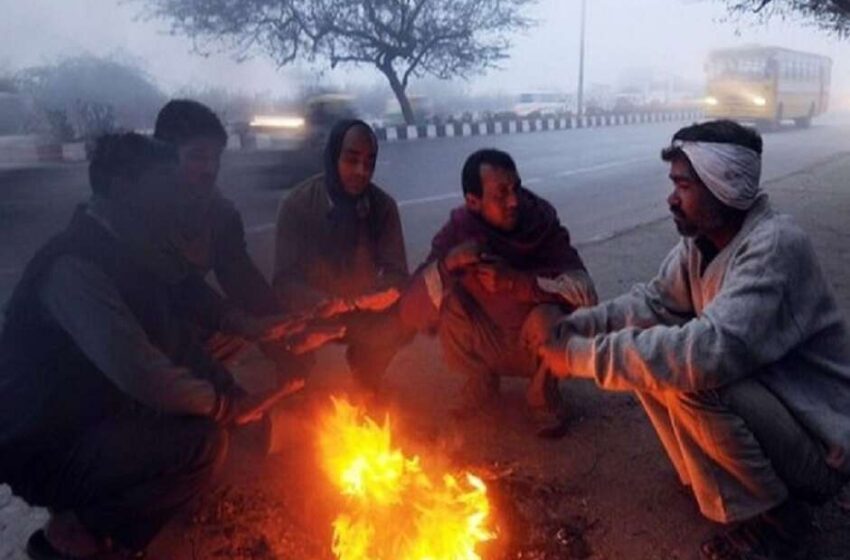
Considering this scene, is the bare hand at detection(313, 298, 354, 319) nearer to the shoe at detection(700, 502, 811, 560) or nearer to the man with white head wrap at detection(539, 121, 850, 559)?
the man with white head wrap at detection(539, 121, 850, 559)

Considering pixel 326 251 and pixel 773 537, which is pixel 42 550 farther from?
pixel 773 537

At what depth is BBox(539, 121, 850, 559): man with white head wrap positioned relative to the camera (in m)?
2.46

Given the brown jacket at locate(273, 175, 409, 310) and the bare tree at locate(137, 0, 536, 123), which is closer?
the brown jacket at locate(273, 175, 409, 310)

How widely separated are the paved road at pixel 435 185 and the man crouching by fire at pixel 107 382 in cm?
454

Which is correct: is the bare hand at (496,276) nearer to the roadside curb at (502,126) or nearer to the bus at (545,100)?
the roadside curb at (502,126)

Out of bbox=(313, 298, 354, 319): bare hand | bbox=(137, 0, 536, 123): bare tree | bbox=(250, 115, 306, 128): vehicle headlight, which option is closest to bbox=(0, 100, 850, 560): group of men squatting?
bbox=(313, 298, 354, 319): bare hand

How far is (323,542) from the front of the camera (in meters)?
2.89

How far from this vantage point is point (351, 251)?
4234 millimetres

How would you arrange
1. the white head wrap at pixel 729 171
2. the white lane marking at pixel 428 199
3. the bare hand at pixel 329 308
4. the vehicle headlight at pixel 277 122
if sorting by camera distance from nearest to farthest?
the white head wrap at pixel 729 171
the bare hand at pixel 329 308
the vehicle headlight at pixel 277 122
the white lane marking at pixel 428 199

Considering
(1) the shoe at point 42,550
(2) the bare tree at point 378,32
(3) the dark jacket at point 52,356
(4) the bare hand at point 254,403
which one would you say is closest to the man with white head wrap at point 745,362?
(4) the bare hand at point 254,403

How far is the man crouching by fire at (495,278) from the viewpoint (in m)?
3.58

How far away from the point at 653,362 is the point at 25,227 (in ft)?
26.9

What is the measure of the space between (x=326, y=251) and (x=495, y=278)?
107 cm

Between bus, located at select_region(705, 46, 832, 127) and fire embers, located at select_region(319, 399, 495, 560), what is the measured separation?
28674mm
